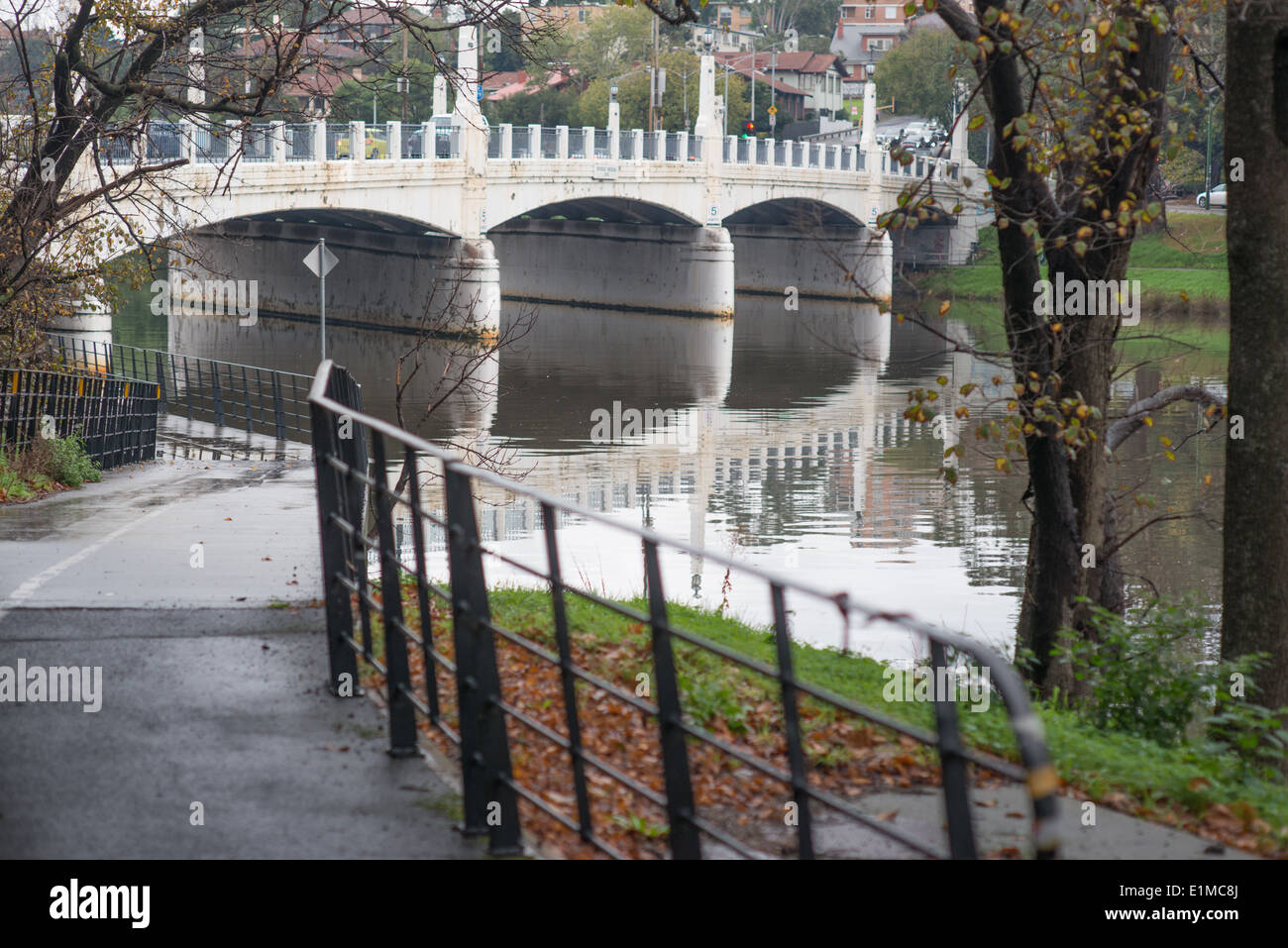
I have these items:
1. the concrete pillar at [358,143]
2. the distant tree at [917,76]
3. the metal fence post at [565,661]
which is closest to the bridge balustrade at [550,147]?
the concrete pillar at [358,143]

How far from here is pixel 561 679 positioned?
4.66 meters

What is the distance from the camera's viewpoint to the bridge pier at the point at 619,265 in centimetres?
6006

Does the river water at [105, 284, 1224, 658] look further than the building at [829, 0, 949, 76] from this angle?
No

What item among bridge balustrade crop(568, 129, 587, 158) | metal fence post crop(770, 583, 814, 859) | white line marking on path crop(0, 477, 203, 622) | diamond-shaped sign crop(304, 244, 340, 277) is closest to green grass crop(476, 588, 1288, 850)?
white line marking on path crop(0, 477, 203, 622)

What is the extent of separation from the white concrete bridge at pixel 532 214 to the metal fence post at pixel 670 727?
2873 cm

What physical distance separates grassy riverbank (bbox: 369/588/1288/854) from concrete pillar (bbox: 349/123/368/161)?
34755 millimetres

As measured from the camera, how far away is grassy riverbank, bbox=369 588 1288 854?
6152mm

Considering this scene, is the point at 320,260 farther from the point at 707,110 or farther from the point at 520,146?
the point at 707,110

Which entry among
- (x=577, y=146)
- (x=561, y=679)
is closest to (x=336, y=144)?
(x=577, y=146)

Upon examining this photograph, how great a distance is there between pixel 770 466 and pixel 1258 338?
19.2 meters

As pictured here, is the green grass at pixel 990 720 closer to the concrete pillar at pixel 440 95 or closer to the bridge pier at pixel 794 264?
the concrete pillar at pixel 440 95

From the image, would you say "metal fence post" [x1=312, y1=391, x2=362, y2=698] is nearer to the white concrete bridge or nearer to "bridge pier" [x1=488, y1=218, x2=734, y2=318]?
the white concrete bridge
